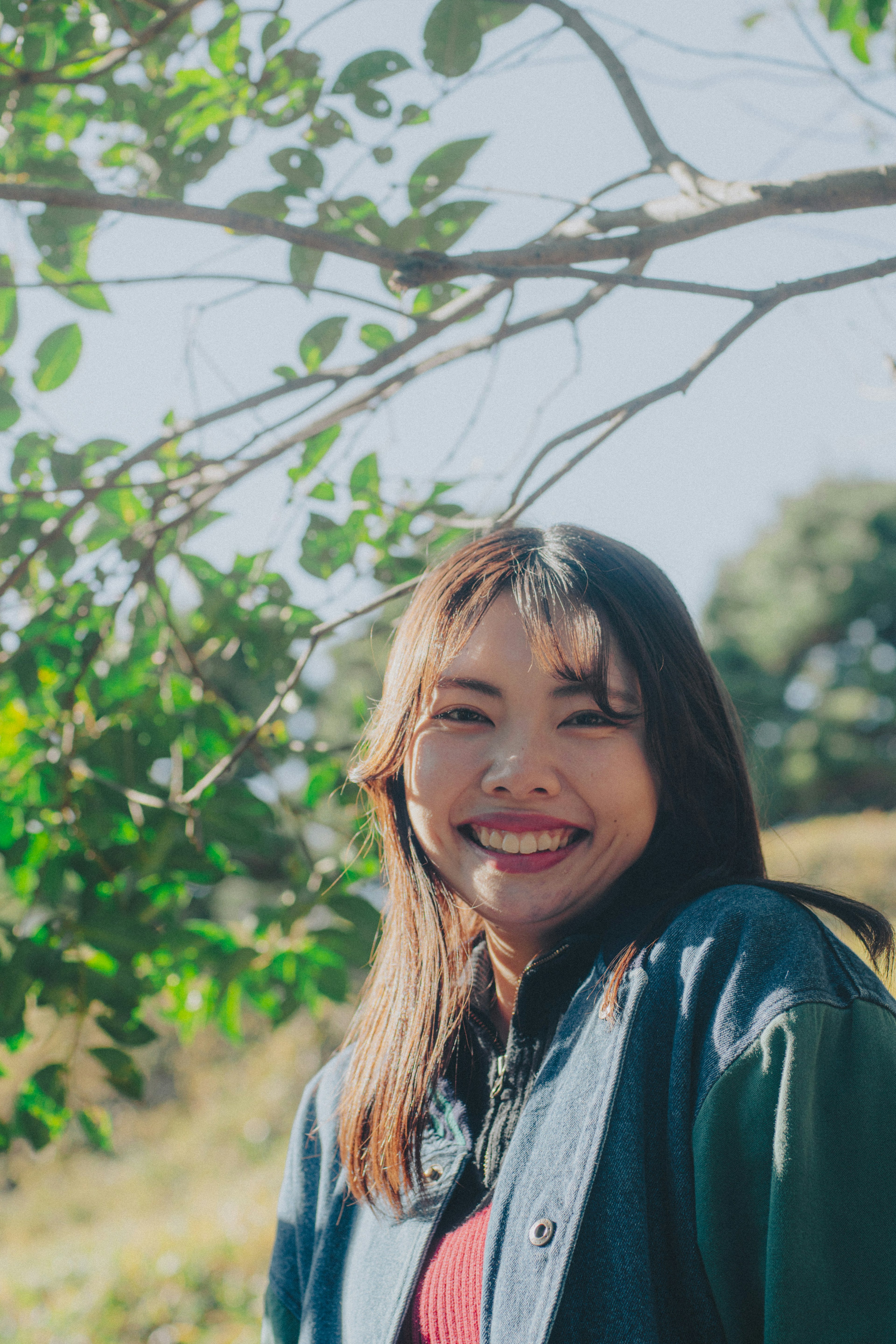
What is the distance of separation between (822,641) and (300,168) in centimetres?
1372

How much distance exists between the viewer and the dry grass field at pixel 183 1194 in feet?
14.6

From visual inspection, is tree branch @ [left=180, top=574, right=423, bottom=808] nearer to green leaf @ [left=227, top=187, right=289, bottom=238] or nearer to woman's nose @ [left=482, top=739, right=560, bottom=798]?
woman's nose @ [left=482, top=739, right=560, bottom=798]

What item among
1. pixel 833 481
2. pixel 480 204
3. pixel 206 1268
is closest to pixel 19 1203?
pixel 206 1268

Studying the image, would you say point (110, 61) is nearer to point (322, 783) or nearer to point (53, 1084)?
point (322, 783)

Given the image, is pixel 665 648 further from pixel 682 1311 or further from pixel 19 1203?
pixel 19 1203

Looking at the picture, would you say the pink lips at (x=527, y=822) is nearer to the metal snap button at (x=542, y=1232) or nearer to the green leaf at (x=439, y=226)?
the metal snap button at (x=542, y=1232)

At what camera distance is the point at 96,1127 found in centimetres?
192

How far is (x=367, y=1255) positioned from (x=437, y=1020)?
0.28 m

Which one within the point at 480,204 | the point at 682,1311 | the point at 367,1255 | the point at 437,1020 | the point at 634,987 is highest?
the point at 480,204

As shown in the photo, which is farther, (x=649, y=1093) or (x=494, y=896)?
(x=494, y=896)

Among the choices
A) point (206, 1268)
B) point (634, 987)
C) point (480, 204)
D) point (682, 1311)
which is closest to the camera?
point (682, 1311)

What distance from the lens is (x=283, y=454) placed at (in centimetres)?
189

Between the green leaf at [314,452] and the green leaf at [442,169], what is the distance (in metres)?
0.44

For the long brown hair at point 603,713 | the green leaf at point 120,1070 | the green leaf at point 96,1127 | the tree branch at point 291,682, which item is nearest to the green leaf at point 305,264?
the tree branch at point 291,682
